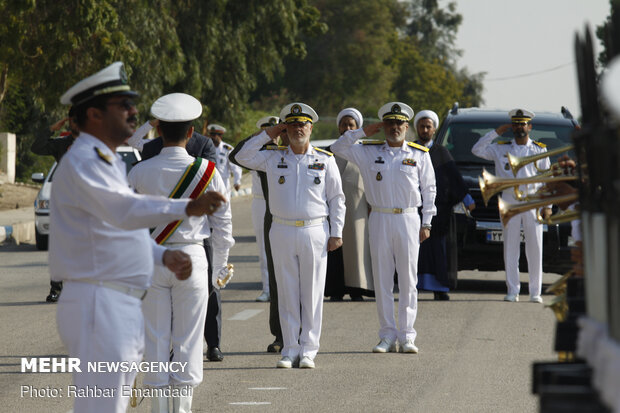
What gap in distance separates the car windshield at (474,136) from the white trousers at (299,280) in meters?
6.44

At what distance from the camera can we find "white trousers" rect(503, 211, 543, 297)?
14.5m

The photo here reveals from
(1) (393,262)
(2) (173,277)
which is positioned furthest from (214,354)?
(2) (173,277)

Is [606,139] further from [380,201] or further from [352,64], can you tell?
[352,64]

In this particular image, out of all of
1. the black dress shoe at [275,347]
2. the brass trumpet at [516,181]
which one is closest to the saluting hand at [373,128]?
the black dress shoe at [275,347]

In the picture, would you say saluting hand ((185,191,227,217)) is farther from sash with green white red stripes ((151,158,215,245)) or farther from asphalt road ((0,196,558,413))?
asphalt road ((0,196,558,413))

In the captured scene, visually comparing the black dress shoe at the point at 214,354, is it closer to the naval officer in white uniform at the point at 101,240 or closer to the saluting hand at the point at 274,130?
the saluting hand at the point at 274,130

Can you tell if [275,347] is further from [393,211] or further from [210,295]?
[393,211]

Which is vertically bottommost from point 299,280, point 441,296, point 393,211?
point 441,296

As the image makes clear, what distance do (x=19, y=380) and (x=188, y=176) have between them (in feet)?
8.66

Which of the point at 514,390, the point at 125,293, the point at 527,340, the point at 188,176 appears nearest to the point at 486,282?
the point at 527,340

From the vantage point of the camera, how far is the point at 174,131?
7562 millimetres

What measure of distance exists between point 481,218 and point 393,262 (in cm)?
480

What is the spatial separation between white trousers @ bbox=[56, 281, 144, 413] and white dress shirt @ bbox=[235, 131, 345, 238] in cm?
455

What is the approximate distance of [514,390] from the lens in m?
8.66
